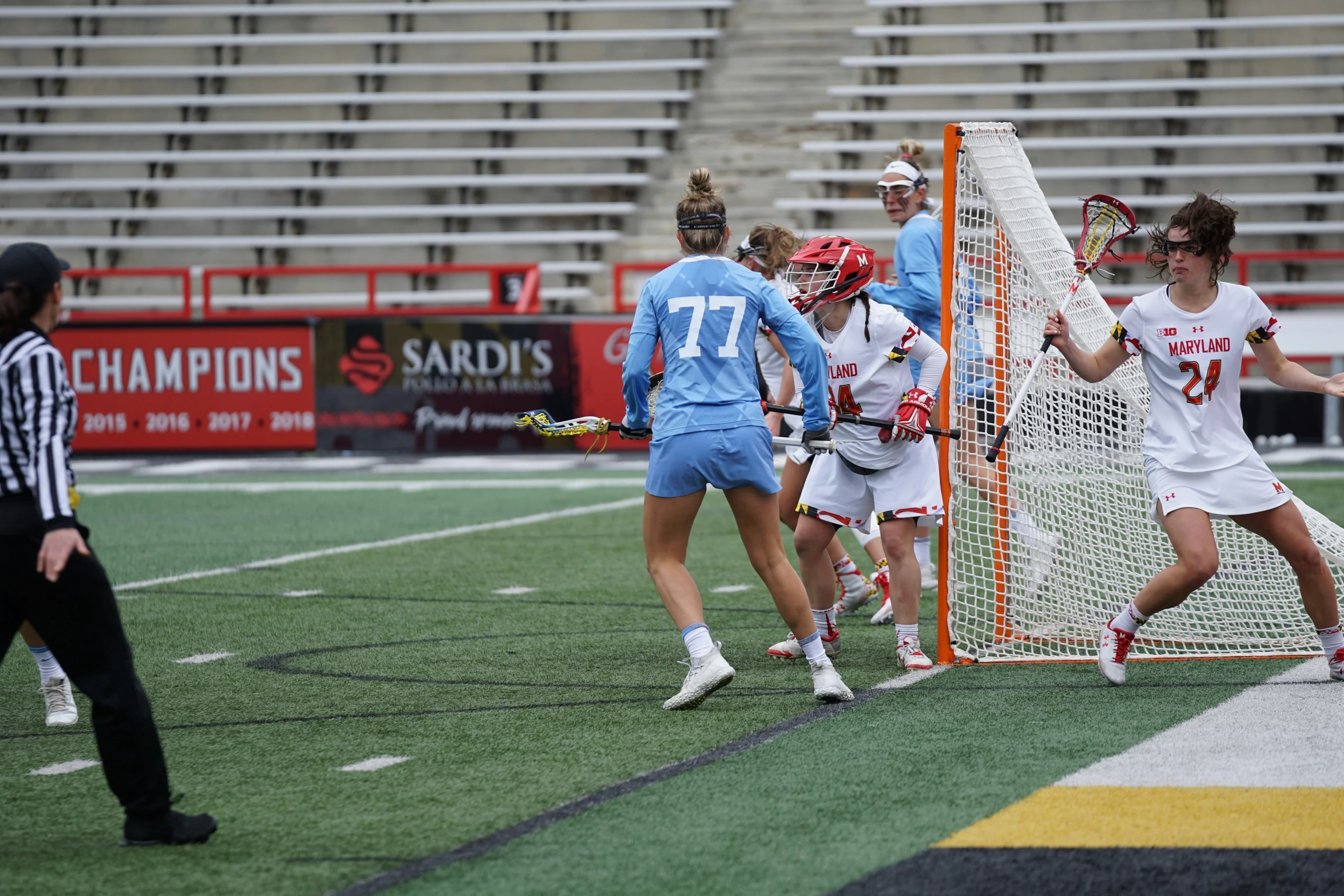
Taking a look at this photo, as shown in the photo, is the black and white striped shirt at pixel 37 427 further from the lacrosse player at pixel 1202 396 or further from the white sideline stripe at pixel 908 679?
the lacrosse player at pixel 1202 396

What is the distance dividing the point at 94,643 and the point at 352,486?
1024 centimetres

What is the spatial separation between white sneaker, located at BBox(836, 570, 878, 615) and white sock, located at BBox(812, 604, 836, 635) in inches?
42.0

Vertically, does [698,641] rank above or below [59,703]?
above

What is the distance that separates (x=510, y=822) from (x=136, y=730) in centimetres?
95

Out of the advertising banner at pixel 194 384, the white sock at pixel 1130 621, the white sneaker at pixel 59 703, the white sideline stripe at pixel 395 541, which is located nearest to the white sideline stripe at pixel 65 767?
the white sneaker at pixel 59 703

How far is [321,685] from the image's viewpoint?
6094 millimetres

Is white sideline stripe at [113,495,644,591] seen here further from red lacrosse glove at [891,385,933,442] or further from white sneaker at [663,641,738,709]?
white sneaker at [663,641,738,709]

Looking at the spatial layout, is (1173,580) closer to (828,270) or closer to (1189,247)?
(1189,247)

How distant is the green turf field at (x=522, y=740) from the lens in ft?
12.7

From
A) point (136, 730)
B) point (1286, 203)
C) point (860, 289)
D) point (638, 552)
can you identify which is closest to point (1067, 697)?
point (860, 289)

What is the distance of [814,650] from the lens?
218 inches

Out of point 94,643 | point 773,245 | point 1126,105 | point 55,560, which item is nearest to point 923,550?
point 773,245

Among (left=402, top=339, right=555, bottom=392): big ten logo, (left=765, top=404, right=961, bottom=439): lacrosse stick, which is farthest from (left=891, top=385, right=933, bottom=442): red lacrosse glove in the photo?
(left=402, top=339, right=555, bottom=392): big ten logo

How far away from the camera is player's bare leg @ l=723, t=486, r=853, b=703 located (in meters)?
5.41
